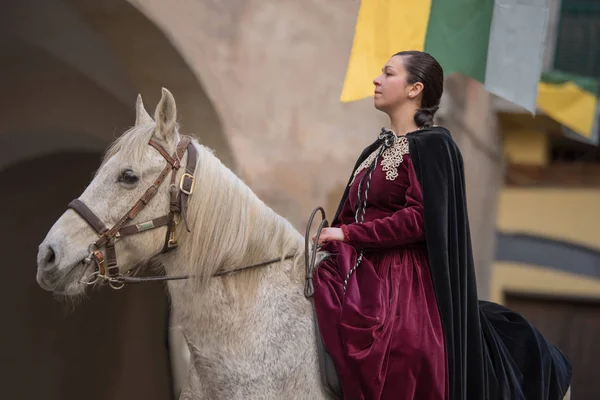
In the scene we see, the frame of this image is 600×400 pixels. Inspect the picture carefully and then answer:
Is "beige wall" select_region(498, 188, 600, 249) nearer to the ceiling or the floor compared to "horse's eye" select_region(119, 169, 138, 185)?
nearer to the ceiling

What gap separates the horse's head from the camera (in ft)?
8.27

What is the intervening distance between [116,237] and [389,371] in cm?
99

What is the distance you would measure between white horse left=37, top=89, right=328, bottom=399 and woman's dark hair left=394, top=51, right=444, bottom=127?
683 millimetres

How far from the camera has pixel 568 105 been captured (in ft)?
22.3

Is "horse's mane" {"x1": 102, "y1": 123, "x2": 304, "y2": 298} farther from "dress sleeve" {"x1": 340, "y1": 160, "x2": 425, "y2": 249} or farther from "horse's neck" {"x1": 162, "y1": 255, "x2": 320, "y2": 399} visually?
"dress sleeve" {"x1": 340, "y1": 160, "x2": 425, "y2": 249}

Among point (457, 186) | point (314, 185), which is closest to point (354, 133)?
point (314, 185)

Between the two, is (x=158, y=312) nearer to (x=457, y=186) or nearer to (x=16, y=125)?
(x=16, y=125)

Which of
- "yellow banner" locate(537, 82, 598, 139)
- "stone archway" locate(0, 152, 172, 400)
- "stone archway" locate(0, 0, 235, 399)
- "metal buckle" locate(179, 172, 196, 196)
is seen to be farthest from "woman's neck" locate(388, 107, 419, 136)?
"yellow banner" locate(537, 82, 598, 139)

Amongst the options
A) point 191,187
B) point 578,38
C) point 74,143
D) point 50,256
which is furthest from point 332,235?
point 578,38

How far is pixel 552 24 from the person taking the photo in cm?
806

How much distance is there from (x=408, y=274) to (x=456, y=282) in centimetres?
17

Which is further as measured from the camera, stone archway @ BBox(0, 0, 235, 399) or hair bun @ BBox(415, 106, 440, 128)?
stone archway @ BBox(0, 0, 235, 399)

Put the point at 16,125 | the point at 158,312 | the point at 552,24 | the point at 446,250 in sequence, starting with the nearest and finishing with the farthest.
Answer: the point at 446,250
the point at 16,125
the point at 158,312
the point at 552,24

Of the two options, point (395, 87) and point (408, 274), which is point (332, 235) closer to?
point (408, 274)
